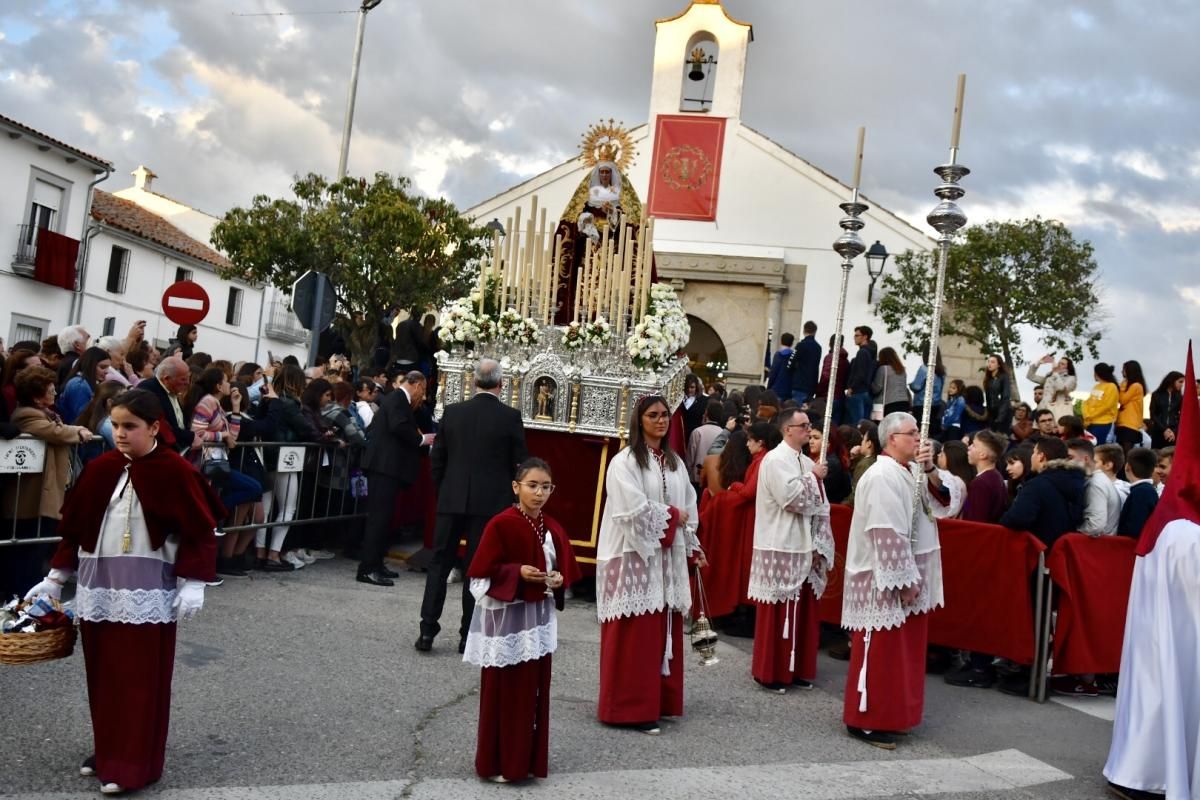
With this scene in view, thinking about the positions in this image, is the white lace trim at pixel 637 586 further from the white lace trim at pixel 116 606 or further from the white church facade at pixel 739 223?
the white church facade at pixel 739 223

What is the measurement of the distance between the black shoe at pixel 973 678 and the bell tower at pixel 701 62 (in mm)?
19737

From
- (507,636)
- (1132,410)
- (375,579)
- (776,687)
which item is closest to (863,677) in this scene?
(776,687)

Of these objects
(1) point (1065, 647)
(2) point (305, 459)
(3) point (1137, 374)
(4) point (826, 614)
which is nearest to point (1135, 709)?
(1) point (1065, 647)

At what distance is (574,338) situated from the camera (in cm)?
981

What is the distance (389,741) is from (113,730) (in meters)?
1.41

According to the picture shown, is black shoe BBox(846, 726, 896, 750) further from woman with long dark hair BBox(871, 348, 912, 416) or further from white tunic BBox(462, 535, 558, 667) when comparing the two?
woman with long dark hair BBox(871, 348, 912, 416)

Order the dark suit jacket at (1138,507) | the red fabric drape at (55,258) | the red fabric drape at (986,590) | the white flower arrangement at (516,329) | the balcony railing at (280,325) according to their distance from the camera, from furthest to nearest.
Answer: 1. the balcony railing at (280,325)
2. the red fabric drape at (55,258)
3. the white flower arrangement at (516,329)
4. the dark suit jacket at (1138,507)
5. the red fabric drape at (986,590)

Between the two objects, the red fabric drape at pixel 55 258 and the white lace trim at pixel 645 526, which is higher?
the red fabric drape at pixel 55 258

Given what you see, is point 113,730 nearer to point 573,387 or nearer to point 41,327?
point 573,387

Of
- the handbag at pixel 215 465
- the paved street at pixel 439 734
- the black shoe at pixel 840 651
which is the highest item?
the handbag at pixel 215 465

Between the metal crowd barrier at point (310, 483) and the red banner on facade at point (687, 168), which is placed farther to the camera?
the red banner on facade at point (687, 168)

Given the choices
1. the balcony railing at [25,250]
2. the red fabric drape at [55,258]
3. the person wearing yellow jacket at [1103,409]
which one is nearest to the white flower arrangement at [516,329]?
the person wearing yellow jacket at [1103,409]

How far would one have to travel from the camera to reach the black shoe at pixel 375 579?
962cm

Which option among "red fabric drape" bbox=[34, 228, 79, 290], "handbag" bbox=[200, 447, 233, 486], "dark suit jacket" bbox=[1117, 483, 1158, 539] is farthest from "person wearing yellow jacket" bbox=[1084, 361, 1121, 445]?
"red fabric drape" bbox=[34, 228, 79, 290]
